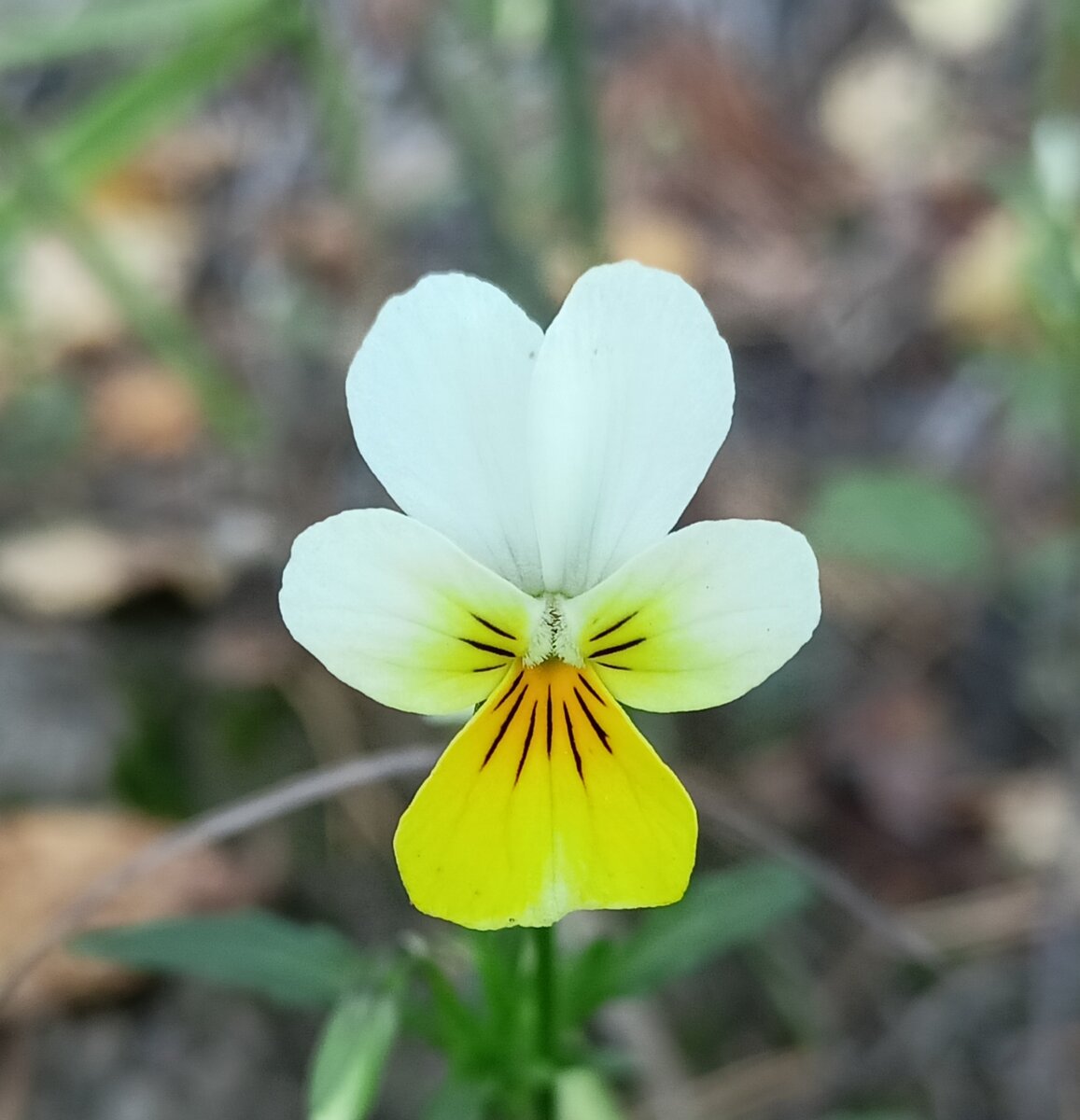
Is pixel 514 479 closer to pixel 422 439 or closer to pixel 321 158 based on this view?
pixel 422 439

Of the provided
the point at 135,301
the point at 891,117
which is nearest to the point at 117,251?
the point at 135,301

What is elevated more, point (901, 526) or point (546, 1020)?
point (901, 526)

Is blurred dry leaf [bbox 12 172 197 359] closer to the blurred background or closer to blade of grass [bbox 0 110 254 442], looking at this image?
the blurred background

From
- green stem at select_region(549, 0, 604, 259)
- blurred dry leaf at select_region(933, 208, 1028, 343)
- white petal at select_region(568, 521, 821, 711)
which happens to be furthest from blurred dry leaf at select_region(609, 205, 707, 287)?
white petal at select_region(568, 521, 821, 711)

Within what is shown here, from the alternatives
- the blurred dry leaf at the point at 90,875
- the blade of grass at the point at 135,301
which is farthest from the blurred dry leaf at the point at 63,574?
the blurred dry leaf at the point at 90,875

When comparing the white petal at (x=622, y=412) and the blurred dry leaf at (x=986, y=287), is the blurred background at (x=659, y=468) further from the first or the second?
the white petal at (x=622, y=412)

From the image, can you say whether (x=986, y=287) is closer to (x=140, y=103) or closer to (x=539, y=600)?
(x=140, y=103)
